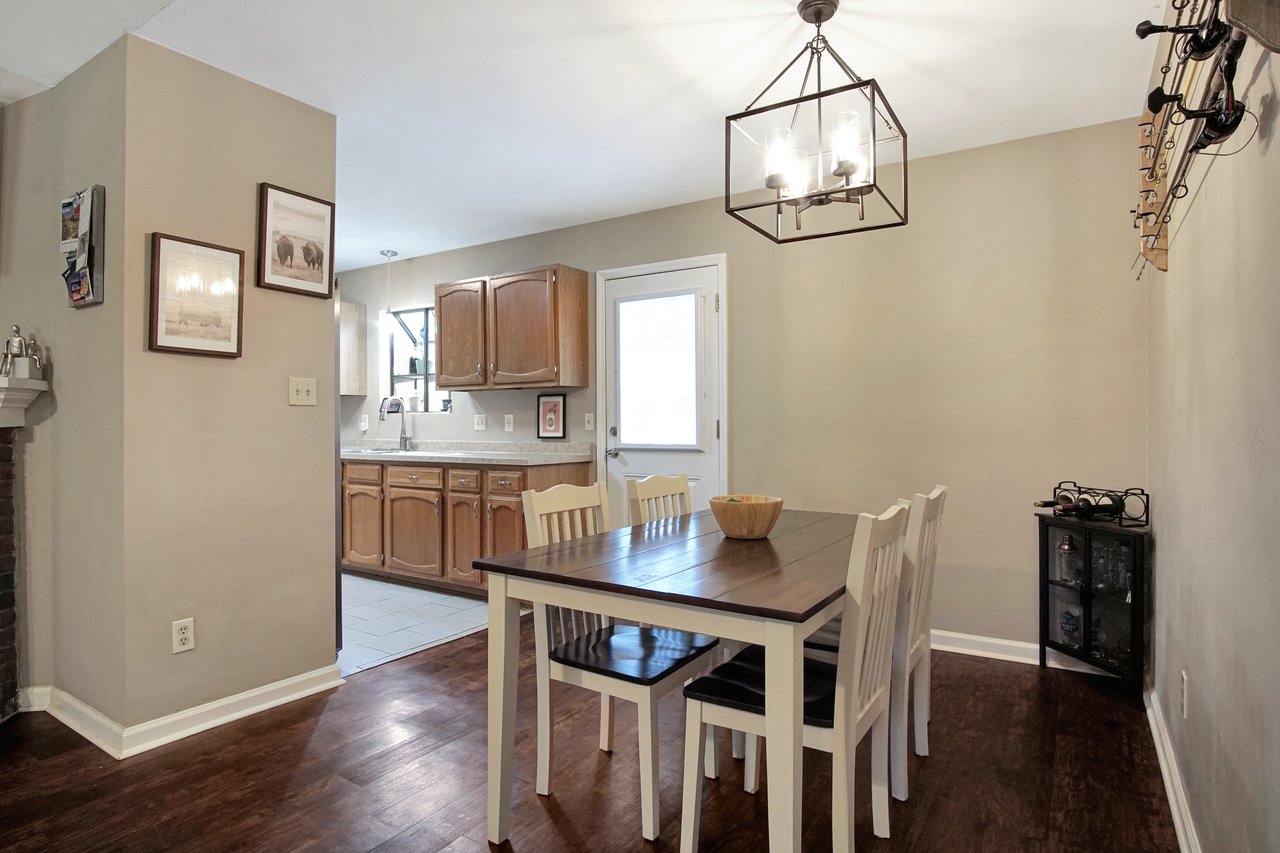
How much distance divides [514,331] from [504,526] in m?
1.27

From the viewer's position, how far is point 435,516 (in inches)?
175

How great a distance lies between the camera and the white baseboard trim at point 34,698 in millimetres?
2627

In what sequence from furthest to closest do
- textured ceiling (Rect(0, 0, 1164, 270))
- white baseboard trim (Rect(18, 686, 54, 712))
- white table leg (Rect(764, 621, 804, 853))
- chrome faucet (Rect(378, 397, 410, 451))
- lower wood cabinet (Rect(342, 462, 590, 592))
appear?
chrome faucet (Rect(378, 397, 410, 451)) < lower wood cabinet (Rect(342, 462, 590, 592)) < white baseboard trim (Rect(18, 686, 54, 712)) < textured ceiling (Rect(0, 0, 1164, 270)) < white table leg (Rect(764, 621, 804, 853))

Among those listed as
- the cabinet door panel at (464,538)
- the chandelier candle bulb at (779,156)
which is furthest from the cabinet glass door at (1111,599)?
the cabinet door panel at (464,538)

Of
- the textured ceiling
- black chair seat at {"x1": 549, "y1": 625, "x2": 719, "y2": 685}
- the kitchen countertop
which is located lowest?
black chair seat at {"x1": 549, "y1": 625, "x2": 719, "y2": 685}

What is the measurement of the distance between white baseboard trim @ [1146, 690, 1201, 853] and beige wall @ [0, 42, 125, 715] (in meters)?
3.13

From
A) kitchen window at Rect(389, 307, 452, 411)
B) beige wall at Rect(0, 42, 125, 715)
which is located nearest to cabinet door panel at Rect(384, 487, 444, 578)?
kitchen window at Rect(389, 307, 452, 411)

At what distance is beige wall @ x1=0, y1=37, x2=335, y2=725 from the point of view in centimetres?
231

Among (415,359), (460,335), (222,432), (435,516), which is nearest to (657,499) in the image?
(222,432)

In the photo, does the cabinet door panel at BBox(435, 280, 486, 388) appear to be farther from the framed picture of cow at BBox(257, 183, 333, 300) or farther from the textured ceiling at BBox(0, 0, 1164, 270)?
the framed picture of cow at BBox(257, 183, 333, 300)

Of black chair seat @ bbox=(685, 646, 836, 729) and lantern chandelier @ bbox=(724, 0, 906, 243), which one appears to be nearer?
black chair seat @ bbox=(685, 646, 836, 729)

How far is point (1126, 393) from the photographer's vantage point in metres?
2.96

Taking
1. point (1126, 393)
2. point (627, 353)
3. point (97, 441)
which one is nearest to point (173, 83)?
point (97, 441)

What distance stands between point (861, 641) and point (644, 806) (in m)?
0.75
